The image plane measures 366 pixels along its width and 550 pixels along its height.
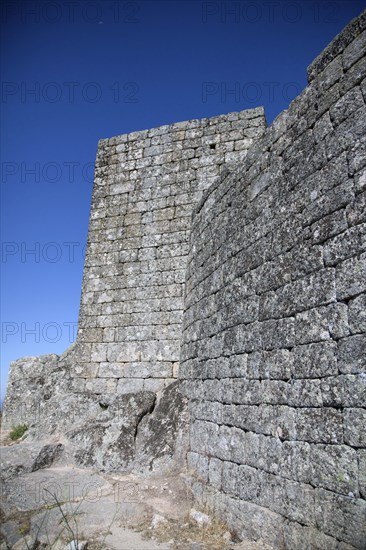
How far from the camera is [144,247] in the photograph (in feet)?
23.2

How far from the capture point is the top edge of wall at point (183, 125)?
706cm

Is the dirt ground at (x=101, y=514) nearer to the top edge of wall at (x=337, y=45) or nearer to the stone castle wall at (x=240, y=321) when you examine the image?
Answer: the stone castle wall at (x=240, y=321)

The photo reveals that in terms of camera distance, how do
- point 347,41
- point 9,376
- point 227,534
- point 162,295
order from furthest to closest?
point 9,376 → point 162,295 → point 227,534 → point 347,41

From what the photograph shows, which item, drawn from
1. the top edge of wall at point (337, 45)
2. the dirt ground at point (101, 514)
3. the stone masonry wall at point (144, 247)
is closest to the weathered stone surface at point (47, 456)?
the dirt ground at point (101, 514)

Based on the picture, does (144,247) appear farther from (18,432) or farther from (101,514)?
(101,514)

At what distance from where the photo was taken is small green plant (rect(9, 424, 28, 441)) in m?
6.75

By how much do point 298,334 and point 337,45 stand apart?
7.69 ft

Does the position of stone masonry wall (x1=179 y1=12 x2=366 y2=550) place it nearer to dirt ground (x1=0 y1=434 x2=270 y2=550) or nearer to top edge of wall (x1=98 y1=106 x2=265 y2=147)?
dirt ground (x1=0 y1=434 x2=270 y2=550)

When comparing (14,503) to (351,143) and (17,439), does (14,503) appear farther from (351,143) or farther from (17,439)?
(351,143)

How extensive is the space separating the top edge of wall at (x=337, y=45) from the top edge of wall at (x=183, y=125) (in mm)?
3706

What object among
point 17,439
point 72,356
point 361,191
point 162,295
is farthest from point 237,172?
point 17,439

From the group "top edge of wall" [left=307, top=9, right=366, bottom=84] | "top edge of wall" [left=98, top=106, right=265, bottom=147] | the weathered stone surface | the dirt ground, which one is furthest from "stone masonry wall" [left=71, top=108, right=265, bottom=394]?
"top edge of wall" [left=307, top=9, right=366, bottom=84]

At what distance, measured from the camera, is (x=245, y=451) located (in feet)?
11.8

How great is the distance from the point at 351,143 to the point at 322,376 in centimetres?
168
